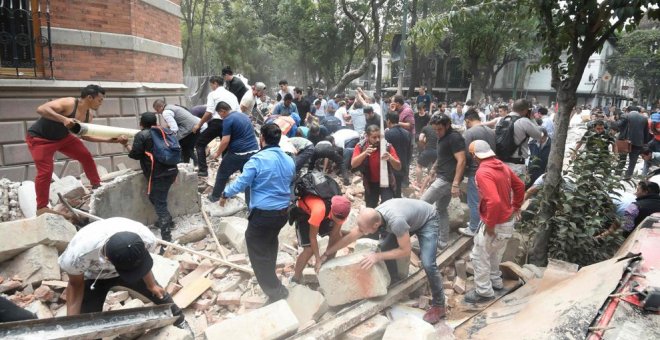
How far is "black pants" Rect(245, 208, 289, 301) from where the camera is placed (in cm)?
387

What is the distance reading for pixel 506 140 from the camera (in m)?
5.39

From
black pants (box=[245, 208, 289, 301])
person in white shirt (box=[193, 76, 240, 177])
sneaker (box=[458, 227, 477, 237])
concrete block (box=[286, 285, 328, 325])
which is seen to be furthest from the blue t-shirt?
sneaker (box=[458, 227, 477, 237])

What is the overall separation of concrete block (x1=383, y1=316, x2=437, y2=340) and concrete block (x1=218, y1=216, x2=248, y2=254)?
2422mm

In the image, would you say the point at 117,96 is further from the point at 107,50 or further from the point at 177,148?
the point at 177,148

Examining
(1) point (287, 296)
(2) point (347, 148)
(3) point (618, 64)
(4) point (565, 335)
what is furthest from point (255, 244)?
(3) point (618, 64)

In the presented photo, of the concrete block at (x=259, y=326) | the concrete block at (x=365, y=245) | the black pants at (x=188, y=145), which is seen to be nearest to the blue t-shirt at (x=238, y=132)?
the black pants at (x=188, y=145)

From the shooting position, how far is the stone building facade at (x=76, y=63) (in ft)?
20.4

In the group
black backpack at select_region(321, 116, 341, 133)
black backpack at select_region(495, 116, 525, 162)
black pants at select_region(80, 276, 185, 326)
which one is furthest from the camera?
black backpack at select_region(321, 116, 341, 133)

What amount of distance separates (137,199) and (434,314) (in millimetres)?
4034

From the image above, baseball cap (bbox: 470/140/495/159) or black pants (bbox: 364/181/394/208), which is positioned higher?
baseball cap (bbox: 470/140/495/159)

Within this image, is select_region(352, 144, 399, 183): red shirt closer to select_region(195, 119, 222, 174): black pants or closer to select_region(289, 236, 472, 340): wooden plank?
select_region(289, 236, 472, 340): wooden plank

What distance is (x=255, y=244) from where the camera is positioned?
13.0 ft

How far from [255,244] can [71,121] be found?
2.74 metres

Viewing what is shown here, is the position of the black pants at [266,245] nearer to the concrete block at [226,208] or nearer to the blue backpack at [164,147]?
the blue backpack at [164,147]
